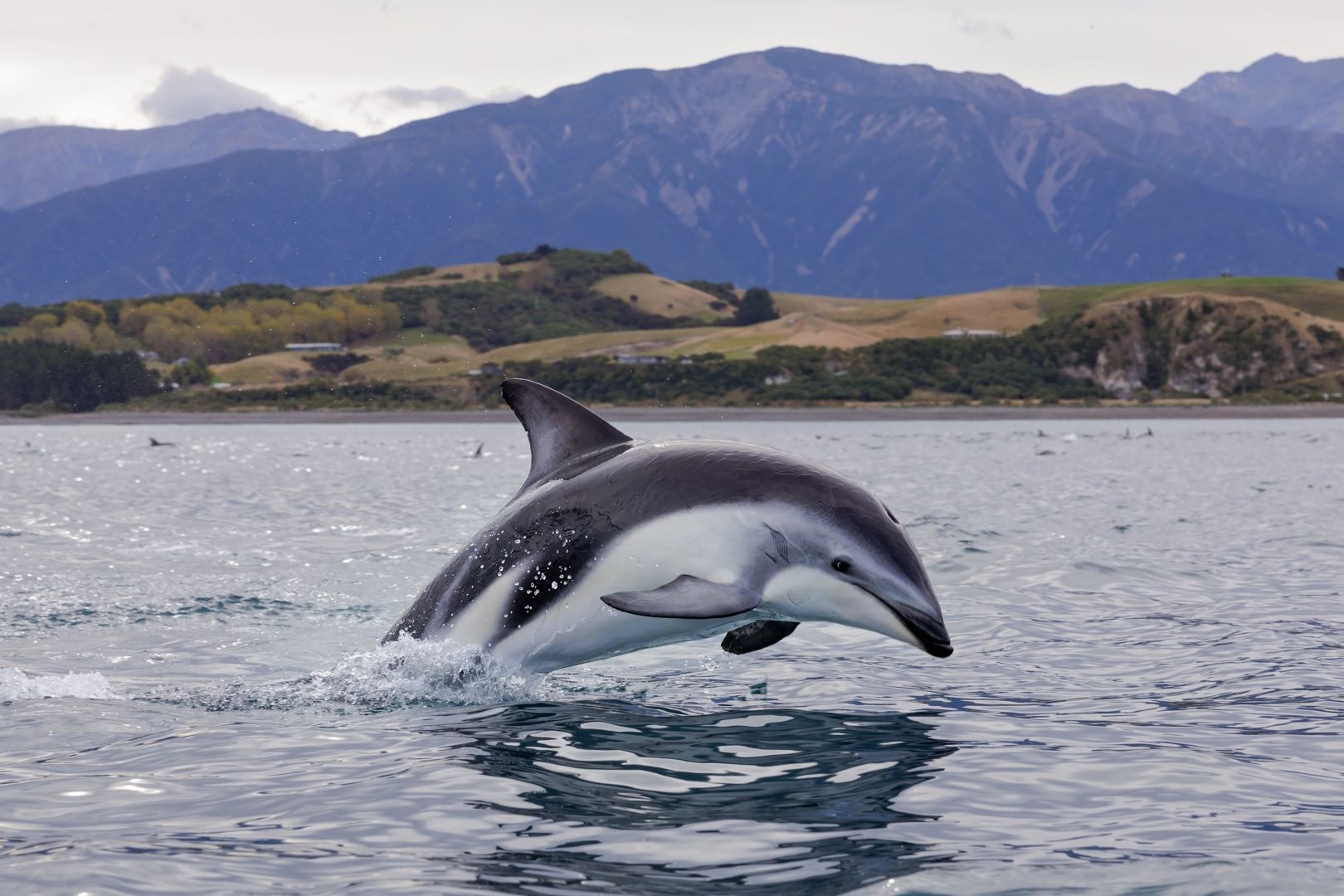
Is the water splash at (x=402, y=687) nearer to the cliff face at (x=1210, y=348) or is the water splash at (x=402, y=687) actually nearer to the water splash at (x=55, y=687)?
the water splash at (x=55, y=687)

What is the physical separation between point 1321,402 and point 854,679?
147953 mm

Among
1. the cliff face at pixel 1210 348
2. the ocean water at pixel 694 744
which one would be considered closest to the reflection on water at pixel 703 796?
the ocean water at pixel 694 744

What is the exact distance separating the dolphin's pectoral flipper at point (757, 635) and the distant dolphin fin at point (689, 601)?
89 cm

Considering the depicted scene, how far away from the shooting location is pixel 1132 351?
161625 mm

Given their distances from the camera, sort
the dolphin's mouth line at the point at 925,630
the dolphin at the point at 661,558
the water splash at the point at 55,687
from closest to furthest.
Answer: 1. the dolphin's mouth line at the point at 925,630
2. the dolphin at the point at 661,558
3. the water splash at the point at 55,687

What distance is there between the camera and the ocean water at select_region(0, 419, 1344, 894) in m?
6.83

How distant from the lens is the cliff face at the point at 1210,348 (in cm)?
15638

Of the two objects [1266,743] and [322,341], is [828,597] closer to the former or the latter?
[1266,743]

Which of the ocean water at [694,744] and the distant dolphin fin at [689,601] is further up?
the distant dolphin fin at [689,601]

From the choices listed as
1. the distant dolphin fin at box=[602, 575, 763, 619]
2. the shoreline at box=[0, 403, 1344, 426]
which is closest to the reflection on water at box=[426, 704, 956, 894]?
the distant dolphin fin at box=[602, 575, 763, 619]

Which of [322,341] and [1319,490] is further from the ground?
[322,341]

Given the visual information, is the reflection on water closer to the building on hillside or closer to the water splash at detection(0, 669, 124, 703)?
the water splash at detection(0, 669, 124, 703)

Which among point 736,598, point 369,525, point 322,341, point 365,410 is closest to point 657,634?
point 736,598

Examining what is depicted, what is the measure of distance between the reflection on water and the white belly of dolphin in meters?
0.55
